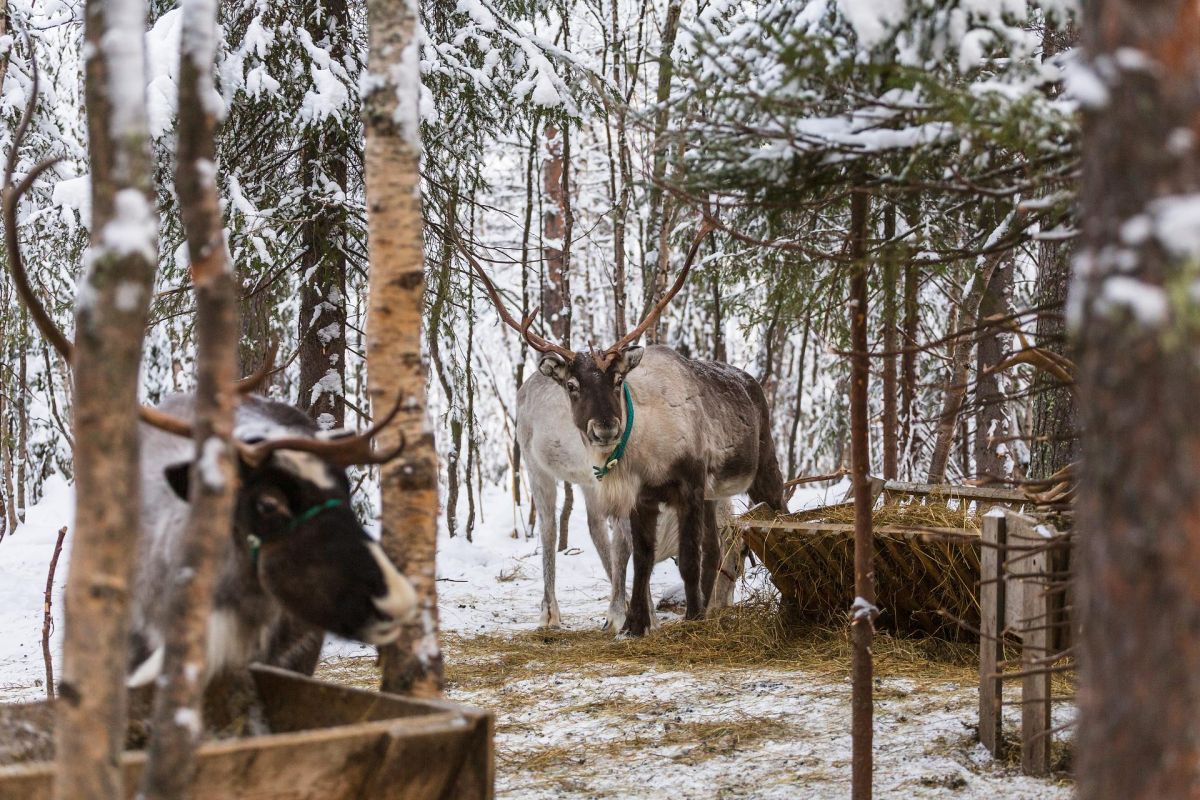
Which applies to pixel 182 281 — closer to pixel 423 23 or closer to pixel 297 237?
pixel 297 237

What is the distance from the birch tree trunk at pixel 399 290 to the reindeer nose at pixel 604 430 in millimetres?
4011

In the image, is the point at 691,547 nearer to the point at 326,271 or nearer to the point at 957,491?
the point at 957,491

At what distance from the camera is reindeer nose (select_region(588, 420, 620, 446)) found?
7.46 meters

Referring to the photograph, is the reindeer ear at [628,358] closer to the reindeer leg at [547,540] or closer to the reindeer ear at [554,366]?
the reindeer ear at [554,366]

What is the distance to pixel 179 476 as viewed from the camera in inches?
123

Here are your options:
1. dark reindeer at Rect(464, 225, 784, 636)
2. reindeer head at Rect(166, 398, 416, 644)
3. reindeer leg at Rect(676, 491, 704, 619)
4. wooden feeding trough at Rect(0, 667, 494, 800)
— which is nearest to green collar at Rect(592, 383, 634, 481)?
dark reindeer at Rect(464, 225, 784, 636)

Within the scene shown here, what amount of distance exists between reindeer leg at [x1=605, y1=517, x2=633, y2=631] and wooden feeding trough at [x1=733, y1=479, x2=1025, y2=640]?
3.80ft

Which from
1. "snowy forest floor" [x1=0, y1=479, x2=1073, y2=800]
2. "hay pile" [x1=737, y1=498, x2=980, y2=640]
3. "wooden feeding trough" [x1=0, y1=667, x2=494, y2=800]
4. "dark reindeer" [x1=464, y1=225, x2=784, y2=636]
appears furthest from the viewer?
"dark reindeer" [x1=464, y1=225, x2=784, y2=636]

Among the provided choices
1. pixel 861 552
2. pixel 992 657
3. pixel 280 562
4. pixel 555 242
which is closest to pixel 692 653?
pixel 992 657

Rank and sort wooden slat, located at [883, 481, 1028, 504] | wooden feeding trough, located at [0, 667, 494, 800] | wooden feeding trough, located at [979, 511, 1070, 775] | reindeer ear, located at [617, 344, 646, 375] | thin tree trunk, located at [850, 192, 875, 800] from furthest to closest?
1. reindeer ear, located at [617, 344, 646, 375]
2. wooden slat, located at [883, 481, 1028, 504]
3. wooden feeding trough, located at [979, 511, 1070, 775]
4. thin tree trunk, located at [850, 192, 875, 800]
5. wooden feeding trough, located at [0, 667, 494, 800]

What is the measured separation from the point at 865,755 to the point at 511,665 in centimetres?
350

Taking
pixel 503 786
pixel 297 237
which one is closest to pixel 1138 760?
pixel 503 786

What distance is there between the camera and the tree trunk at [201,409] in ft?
6.97

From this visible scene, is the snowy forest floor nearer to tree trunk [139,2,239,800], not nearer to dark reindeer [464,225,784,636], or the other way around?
dark reindeer [464,225,784,636]
